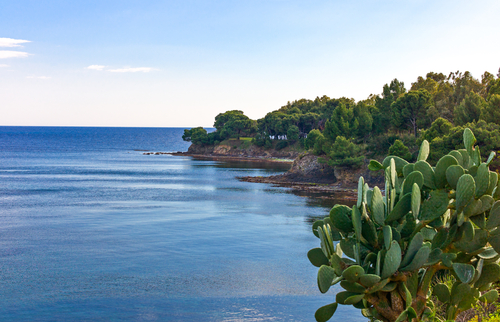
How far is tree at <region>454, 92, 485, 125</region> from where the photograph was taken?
4150 centimetres

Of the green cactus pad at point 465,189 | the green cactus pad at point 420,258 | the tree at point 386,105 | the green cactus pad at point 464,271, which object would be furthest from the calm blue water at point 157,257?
the tree at point 386,105

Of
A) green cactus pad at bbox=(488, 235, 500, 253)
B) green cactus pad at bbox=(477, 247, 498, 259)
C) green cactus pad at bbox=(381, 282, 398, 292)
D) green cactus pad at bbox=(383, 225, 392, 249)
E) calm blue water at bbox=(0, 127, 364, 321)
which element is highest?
green cactus pad at bbox=(383, 225, 392, 249)

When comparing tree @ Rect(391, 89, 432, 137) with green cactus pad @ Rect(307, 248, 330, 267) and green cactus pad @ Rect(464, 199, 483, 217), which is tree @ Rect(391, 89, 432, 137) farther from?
green cactus pad @ Rect(307, 248, 330, 267)

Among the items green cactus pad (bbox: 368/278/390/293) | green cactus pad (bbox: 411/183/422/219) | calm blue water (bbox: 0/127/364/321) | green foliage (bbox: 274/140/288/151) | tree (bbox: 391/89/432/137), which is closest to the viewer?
green cactus pad (bbox: 411/183/422/219)

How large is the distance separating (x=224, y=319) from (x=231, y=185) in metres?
45.9

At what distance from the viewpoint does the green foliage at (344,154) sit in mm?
56156

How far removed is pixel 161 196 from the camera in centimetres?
5091

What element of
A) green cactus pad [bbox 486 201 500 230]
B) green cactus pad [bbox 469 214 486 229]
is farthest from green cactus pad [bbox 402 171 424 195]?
green cactus pad [bbox 486 201 500 230]

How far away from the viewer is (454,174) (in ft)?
21.7

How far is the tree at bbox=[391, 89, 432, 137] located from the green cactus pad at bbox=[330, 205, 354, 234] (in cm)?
5349

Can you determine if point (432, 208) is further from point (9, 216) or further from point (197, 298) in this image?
point (9, 216)

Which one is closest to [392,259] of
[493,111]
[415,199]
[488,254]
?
[415,199]

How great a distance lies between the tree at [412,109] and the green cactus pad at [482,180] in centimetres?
5279

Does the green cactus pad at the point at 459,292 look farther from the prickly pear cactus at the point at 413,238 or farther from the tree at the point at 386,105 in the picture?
the tree at the point at 386,105
